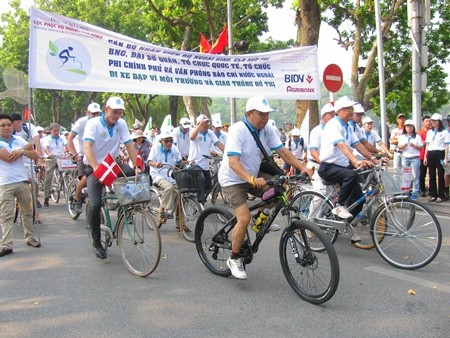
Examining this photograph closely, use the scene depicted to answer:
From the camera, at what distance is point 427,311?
3941 millimetres

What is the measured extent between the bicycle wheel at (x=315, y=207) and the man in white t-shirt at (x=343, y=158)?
0.18 m

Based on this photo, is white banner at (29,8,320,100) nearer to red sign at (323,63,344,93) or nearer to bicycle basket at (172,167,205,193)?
red sign at (323,63,344,93)

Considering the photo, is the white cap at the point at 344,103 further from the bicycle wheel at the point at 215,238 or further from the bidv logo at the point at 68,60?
the bidv logo at the point at 68,60

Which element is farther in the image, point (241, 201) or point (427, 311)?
point (241, 201)

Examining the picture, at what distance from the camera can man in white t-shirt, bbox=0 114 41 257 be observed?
245 inches

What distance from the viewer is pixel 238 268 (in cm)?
467

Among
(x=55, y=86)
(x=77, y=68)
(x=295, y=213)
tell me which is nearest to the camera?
(x=295, y=213)

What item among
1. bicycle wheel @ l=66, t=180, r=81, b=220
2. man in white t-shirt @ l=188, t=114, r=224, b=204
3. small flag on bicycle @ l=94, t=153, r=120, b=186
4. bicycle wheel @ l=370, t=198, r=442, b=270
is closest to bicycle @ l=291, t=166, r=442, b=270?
bicycle wheel @ l=370, t=198, r=442, b=270

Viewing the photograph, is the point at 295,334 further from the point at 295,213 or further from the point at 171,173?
the point at 171,173

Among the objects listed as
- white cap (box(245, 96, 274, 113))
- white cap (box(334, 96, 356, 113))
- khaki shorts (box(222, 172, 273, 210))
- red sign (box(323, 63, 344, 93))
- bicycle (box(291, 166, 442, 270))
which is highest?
red sign (box(323, 63, 344, 93))

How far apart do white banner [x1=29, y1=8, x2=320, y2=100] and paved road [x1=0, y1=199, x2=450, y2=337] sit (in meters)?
3.14

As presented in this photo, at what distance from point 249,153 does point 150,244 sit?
4.86 ft

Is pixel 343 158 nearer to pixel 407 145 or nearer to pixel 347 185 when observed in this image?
pixel 347 185

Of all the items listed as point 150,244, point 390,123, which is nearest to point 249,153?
point 150,244
